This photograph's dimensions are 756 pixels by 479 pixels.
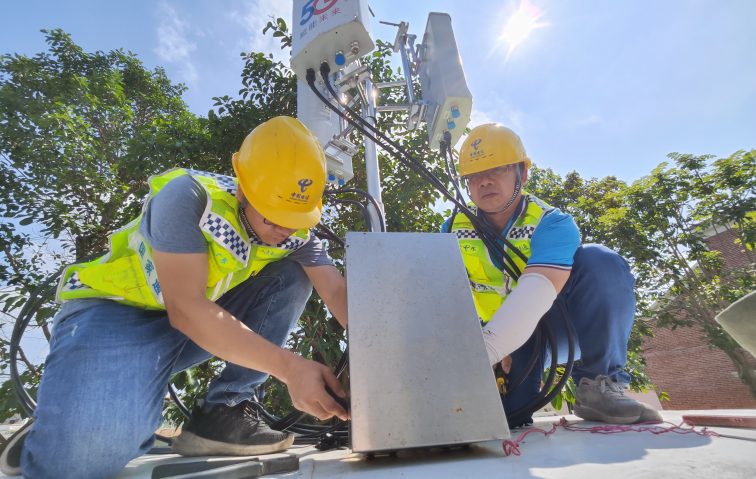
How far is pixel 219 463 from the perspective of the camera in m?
0.71

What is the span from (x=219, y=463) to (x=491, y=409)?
0.54 metres

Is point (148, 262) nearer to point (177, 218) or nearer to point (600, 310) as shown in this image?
point (177, 218)

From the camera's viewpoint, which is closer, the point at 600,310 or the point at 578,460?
the point at 578,460

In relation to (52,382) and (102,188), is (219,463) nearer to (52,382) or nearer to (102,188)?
(52,382)

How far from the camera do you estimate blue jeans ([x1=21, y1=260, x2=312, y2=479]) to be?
2.57ft

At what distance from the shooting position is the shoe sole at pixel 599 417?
3.24 ft

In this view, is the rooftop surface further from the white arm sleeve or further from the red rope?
the white arm sleeve

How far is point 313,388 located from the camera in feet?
2.60

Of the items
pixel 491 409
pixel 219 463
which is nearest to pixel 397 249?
pixel 491 409

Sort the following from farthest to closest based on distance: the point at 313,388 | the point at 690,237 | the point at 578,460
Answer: the point at 690,237 → the point at 313,388 → the point at 578,460

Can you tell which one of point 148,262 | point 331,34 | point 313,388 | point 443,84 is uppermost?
point 331,34

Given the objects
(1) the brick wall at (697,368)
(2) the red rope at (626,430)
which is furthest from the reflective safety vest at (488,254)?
(1) the brick wall at (697,368)

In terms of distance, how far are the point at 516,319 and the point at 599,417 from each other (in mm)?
426

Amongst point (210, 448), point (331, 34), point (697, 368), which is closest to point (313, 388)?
point (210, 448)
